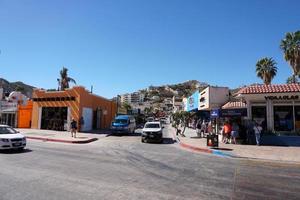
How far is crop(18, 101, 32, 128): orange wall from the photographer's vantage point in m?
37.3

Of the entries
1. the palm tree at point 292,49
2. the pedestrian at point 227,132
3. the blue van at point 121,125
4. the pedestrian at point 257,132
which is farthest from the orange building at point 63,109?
the palm tree at point 292,49

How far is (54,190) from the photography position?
743 cm

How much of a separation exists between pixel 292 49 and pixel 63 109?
110 feet

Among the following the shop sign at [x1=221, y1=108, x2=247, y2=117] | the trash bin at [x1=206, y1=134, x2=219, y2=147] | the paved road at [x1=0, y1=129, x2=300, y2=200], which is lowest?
the paved road at [x1=0, y1=129, x2=300, y2=200]

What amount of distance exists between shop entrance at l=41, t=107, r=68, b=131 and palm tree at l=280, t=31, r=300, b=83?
32.9 metres

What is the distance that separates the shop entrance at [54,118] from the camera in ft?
109

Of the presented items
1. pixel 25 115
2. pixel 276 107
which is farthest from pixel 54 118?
pixel 276 107

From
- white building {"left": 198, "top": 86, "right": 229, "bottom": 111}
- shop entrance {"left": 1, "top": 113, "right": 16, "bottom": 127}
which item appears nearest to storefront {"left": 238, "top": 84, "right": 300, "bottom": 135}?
white building {"left": 198, "top": 86, "right": 229, "bottom": 111}

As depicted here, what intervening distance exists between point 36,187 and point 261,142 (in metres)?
18.4

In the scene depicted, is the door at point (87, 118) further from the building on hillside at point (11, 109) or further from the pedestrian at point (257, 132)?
the pedestrian at point (257, 132)

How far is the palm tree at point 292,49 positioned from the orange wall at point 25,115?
38359 millimetres

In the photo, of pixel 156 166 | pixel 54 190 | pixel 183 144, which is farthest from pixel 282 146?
pixel 54 190

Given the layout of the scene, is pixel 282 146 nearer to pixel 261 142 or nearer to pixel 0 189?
pixel 261 142

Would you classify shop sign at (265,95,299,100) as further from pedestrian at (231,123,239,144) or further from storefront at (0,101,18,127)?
storefront at (0,101,18,127)
